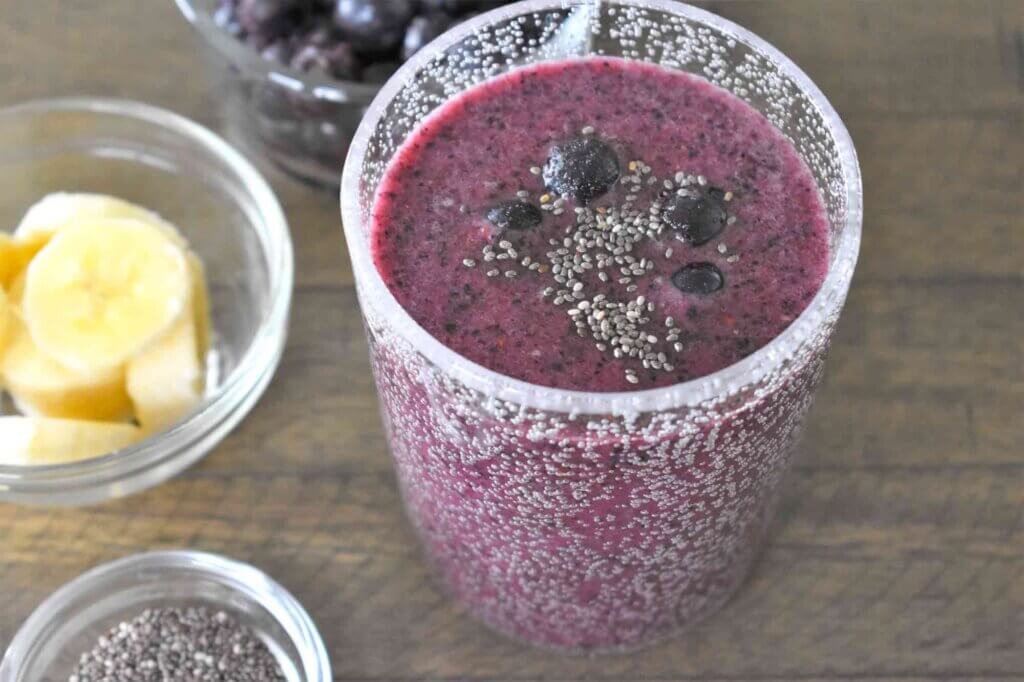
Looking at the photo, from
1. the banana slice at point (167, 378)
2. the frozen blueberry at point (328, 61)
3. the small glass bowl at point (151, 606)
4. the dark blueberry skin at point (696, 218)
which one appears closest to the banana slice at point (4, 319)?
the banana slice at point (167, 378)

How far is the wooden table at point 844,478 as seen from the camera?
1289 mm

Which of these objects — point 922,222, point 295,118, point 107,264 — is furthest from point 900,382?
point 107,264

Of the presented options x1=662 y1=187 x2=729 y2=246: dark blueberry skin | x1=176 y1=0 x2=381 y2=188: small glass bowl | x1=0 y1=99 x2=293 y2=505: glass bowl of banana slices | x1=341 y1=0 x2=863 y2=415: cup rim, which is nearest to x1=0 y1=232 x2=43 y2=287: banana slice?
x1=0 y1=99 x2=293 y2=505: glass bowl of banana slices

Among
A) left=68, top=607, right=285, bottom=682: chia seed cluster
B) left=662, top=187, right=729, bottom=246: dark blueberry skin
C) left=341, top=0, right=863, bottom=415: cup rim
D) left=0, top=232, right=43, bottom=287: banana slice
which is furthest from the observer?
left=0, top=232, right=43, bottom=287: banana slice

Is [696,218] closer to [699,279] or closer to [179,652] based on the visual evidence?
[699,279]

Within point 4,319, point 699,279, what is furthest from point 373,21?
point 699,279

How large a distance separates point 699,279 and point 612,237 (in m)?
0.07

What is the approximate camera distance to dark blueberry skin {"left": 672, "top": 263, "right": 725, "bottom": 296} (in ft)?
3.40

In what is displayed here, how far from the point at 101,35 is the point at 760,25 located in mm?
730

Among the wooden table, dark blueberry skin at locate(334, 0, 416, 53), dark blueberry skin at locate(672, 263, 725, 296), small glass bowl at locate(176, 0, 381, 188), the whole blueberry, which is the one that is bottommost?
the wooden table

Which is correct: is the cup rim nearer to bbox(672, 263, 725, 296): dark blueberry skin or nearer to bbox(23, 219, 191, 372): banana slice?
bbox(672, 263, 725, 296): dark blueberry skin

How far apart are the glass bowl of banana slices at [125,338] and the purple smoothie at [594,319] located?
0.24 metres

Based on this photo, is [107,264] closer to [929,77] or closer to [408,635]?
[408,635]

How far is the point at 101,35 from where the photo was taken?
1.65 metres
